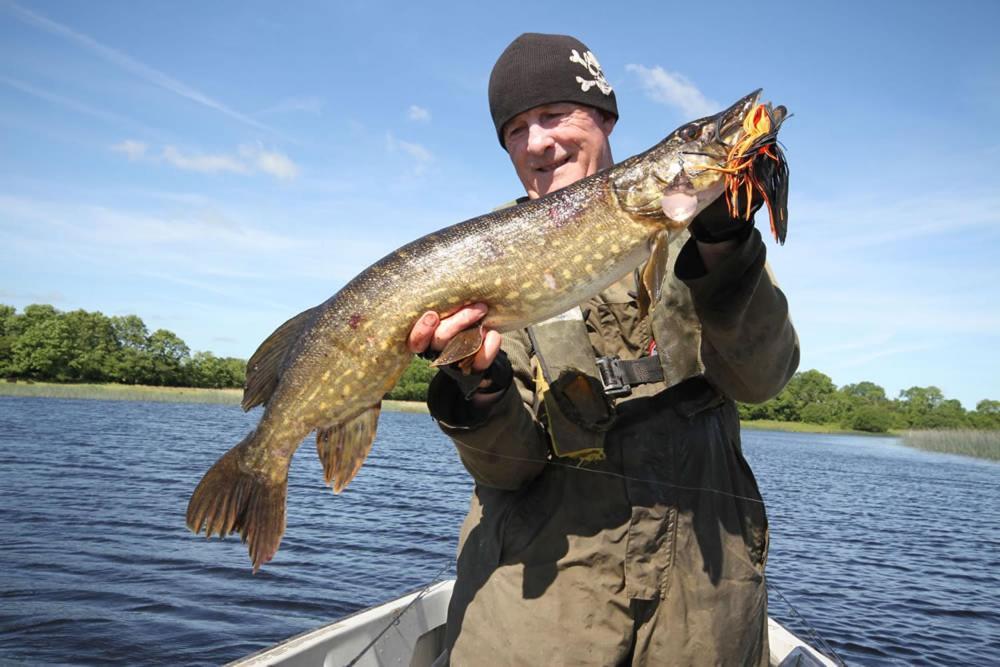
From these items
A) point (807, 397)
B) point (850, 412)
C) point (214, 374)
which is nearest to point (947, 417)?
point (850, 412)

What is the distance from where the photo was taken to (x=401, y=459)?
83.8 ft

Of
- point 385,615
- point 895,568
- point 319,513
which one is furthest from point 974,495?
point 385,615

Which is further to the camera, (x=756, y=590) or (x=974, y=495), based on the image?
(x=974, y=495)

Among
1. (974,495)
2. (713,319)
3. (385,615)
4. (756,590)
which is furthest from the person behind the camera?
(974,495)

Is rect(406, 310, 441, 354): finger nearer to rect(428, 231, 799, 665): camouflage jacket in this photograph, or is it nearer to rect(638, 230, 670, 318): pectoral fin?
rect(428, 231, 799, 665): camouflage jacket

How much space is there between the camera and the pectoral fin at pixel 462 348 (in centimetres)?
238

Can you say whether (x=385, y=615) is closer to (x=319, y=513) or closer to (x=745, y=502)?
(x=745, y=502)

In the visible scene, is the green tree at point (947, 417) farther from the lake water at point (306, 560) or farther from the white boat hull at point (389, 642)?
the white boat hull at point (389, 642)

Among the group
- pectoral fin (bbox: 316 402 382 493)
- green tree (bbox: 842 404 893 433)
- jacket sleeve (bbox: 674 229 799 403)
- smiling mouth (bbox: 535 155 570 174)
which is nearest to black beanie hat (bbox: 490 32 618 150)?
smiling mouth (bbox: 535 155 570 174)

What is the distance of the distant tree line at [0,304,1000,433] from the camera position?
71.6m

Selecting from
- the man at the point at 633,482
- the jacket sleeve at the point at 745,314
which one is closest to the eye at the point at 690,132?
the man at the point at 633,482

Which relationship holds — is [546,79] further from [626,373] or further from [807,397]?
[807,397]

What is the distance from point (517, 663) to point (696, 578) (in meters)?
0.66

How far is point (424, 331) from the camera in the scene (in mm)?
2539
